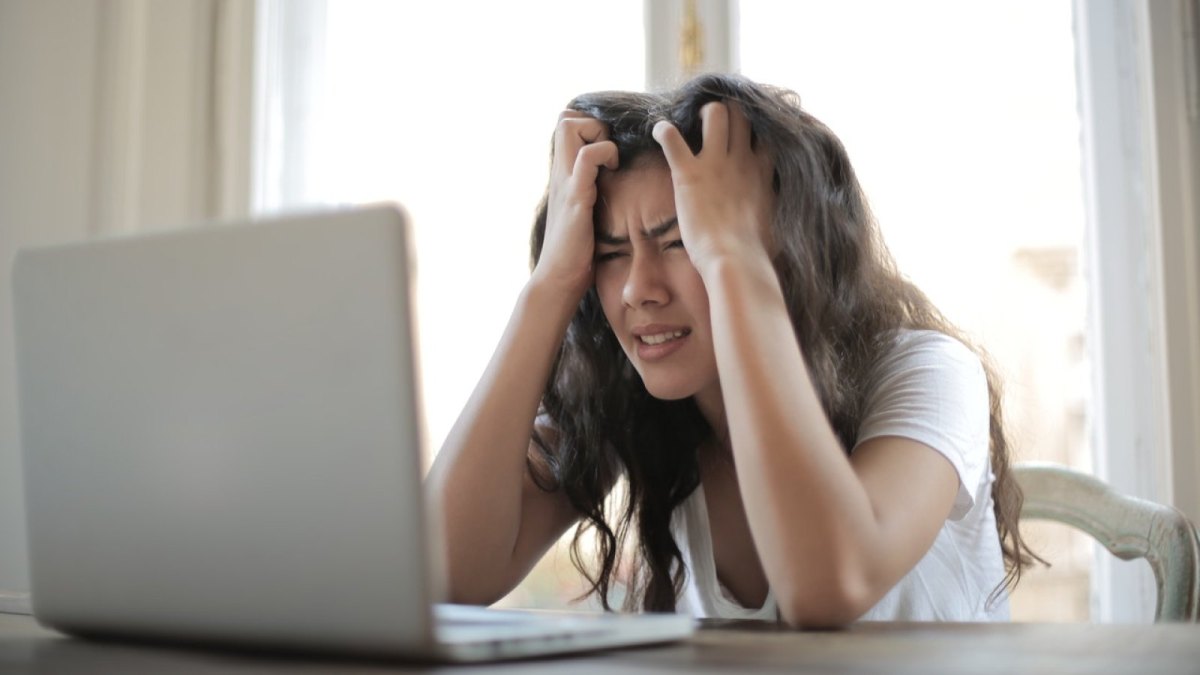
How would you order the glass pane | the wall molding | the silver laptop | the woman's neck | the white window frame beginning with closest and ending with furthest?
the silver laptop → the wall molding → the woman's neck → the white window frame → the glass pane

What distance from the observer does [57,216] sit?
2270mm

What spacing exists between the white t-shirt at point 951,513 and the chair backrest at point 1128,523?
69 millimetres

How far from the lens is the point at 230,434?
0.64 m

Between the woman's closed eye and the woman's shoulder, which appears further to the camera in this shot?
the woman's closed eye

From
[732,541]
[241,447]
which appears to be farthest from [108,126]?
[241,447]

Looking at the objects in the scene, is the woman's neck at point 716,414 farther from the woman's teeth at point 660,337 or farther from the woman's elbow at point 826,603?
the woman's elbow at point 826,603

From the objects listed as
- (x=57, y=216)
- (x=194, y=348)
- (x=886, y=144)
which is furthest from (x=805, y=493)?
(x=57, y=216)

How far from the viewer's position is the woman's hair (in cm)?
131

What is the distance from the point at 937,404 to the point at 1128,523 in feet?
0.95

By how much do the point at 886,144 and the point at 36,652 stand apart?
182cm

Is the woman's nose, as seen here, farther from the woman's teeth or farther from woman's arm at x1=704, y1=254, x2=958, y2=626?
woman's arm at x1=704, y1=254, x2=958, y2=626

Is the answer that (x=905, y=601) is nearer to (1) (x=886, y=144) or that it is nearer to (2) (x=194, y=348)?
(2) (x=194, y=348)

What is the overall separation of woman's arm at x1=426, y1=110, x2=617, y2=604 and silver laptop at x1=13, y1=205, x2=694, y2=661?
55 cm

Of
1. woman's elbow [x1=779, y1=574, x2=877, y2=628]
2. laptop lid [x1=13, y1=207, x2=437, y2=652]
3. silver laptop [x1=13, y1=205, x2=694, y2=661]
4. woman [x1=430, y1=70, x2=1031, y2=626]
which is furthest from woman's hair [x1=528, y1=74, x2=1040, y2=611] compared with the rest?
laptop lid [x1=13, y1=207, x2=437, y2=652]
